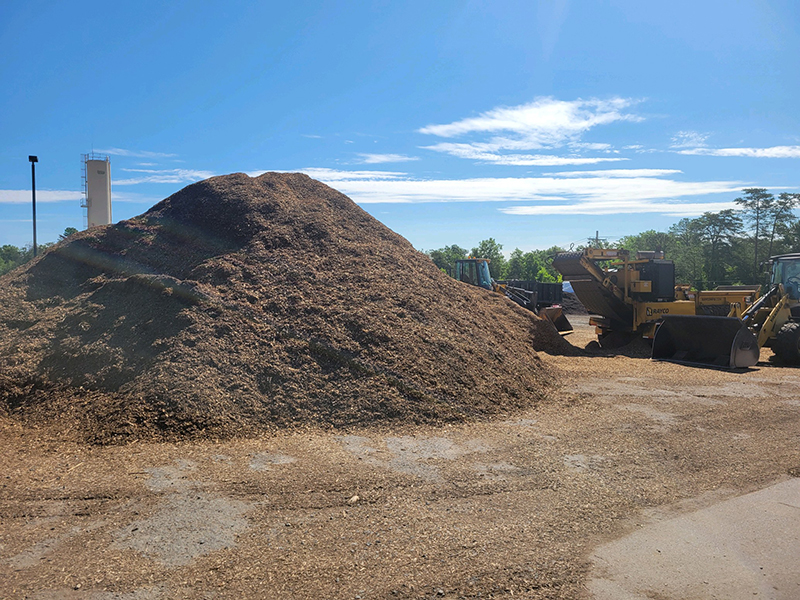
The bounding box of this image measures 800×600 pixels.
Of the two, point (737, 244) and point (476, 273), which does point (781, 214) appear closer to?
point (737, 244)

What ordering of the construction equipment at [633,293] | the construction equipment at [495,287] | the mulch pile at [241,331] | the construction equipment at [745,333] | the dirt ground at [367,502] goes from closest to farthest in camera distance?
the dirt ground at [367,502] < the mulch pile at [241,331] < the construction equipment at [745,333] < the construction equipment at [633,293] < the construction equipment at [495,287]

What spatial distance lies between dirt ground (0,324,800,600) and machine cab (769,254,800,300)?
7.57 meters

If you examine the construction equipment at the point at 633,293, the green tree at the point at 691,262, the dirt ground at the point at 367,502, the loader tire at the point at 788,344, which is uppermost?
the green tree at the point at 691,262

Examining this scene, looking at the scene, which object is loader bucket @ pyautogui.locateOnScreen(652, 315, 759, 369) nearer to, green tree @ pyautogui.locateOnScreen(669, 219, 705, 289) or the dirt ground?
the dirt ground

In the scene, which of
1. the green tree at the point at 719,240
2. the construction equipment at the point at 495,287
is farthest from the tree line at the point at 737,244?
the construction equipment at the point at 495,287

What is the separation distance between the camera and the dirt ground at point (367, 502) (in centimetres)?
321

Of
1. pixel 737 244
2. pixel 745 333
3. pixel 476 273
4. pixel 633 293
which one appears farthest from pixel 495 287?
pixel 737 244

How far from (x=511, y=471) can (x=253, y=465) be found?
2265mm

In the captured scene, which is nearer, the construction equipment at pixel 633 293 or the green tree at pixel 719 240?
the construction equipment at pixel 633 293

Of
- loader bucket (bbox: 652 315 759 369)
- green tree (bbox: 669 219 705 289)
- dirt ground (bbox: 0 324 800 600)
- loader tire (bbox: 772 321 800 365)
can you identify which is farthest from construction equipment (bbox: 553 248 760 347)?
green tree (bbox: 669 219 705 289)

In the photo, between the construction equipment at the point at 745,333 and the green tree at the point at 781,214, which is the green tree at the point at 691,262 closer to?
the green tree at the point at 781,214

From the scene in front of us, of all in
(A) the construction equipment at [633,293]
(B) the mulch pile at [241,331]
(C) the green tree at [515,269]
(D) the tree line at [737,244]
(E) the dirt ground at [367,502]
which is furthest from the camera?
(C) the green tree at [515,269]

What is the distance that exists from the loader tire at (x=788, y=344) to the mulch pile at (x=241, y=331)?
589 cm

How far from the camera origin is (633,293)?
1455cm
